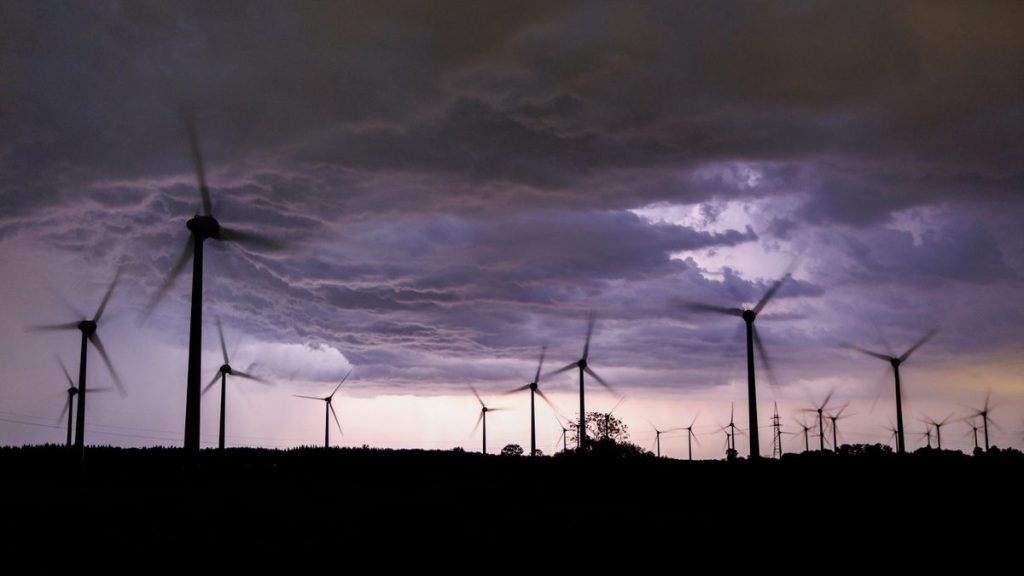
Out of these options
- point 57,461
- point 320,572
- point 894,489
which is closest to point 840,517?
point 894,489

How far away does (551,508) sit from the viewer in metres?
55.3

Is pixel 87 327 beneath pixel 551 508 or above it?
above

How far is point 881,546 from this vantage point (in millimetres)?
39688

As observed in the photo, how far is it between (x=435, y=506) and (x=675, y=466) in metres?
42.9

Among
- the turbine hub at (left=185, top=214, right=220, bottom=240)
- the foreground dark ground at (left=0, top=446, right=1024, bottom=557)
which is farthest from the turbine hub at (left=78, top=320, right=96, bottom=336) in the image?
the turbine hub at (left=185, top=214, right=220, bottom=240)

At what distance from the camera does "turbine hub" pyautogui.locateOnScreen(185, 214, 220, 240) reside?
5972cm

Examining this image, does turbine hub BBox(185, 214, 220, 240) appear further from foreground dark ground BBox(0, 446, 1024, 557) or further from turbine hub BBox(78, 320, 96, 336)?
turbine hub BBox(78, 320, 96, 336)

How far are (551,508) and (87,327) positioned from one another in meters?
63.3

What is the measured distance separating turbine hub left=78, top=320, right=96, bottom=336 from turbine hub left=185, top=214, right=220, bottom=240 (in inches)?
1652

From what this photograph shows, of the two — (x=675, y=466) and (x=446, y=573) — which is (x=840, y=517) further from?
(x=675, y=466)

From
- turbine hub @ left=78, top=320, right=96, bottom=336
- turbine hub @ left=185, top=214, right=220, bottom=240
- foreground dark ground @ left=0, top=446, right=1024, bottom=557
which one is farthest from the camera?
turbine hub @ left=78, top=320, right=96, bottom=336

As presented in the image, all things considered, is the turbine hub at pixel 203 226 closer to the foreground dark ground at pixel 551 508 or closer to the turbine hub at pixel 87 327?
the foreground dark ground at pixel 551 508

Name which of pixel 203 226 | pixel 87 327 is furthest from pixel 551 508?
pixel 87 327

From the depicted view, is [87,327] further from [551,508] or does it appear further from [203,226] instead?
[551,508]
